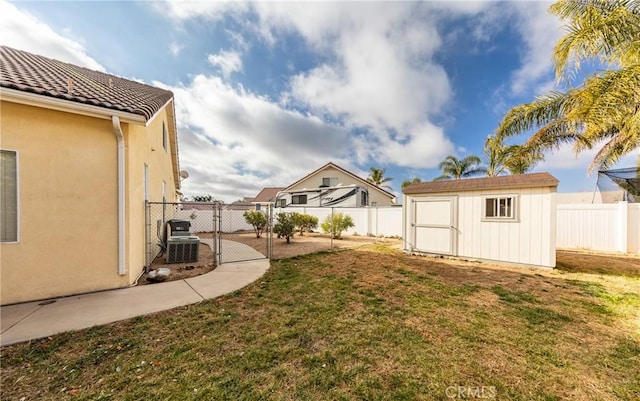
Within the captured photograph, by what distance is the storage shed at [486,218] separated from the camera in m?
6.94

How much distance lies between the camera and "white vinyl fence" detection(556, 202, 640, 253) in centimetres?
922

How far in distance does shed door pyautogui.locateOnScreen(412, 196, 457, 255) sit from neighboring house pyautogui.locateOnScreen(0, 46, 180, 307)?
877 centimetres

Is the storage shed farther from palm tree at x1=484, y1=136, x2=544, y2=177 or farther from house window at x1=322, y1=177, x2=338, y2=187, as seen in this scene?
house window at x1=322, y1=177, x2=338, y2=187

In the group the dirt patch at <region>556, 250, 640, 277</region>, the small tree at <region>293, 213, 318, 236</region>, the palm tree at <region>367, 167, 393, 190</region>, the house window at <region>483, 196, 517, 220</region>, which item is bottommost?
the dirt patch at <region>556, 250, 640, 277</region>

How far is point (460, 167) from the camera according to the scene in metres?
21.6

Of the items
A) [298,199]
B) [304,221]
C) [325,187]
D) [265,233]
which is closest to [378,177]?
[325,187]

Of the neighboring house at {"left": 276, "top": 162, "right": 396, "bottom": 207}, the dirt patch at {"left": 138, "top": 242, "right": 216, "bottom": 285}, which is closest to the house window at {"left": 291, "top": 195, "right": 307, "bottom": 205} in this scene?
the neighboring house at {"left": 276, "top": 162, "right": 396, "bottom": 207}

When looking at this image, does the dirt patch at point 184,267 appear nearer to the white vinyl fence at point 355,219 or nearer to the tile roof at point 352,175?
the white vinyl fence at point 355,219

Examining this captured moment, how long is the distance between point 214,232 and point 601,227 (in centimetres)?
1511

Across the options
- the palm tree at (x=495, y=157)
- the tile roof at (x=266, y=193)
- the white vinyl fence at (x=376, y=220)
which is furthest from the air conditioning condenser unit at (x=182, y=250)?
the tile roof at (x=266, y=193)

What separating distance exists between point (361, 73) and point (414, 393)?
11.0m

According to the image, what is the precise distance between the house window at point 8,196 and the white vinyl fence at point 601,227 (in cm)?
1715

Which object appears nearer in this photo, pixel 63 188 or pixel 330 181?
pixel 63 188

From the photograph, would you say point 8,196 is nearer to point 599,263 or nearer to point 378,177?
point 599,263
